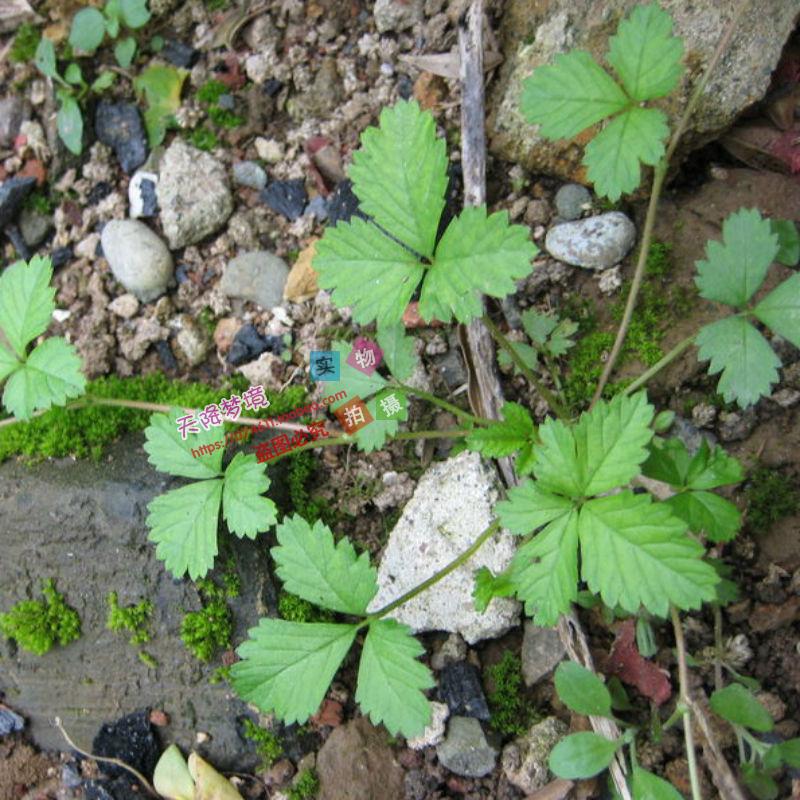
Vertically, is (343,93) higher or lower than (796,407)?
higher

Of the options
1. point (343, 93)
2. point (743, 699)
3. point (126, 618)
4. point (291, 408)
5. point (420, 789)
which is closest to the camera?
point (743, 699)

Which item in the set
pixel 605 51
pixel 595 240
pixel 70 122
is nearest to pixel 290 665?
pixel 595 240

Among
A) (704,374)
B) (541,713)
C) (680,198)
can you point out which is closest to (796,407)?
(704,374)

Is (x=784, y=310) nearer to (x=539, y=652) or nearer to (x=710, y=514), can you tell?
(x=710, y=514)

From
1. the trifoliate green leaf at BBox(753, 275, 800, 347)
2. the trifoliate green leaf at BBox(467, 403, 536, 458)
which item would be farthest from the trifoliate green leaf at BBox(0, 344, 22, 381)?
the trifoliate green leaf at BBox(753, 275, 800, 347)

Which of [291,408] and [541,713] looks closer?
[541,713]

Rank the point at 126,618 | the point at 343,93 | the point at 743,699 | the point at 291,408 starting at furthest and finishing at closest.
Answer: the point at 343,93 → the point at 291,408 → the point at 126,618 → the point at 743,699

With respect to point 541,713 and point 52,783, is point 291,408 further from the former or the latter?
point 52,783
